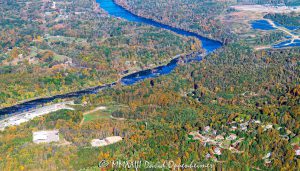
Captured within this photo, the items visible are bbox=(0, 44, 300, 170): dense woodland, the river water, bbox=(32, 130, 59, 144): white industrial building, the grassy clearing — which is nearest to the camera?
bbox=(0, 44, 300, 170): dense woodland

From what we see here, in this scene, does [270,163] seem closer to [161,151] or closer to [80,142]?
[161,151]

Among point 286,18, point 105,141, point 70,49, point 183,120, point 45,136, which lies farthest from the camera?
point 286,18

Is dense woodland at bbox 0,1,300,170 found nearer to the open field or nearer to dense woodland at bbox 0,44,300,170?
dense woodland at bbox 0,44,300,170

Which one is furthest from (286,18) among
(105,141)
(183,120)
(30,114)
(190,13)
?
(105,141)

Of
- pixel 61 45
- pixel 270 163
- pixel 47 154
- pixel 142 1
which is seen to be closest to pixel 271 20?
pixel 142 1

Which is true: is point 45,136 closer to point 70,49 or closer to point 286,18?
point 70,49

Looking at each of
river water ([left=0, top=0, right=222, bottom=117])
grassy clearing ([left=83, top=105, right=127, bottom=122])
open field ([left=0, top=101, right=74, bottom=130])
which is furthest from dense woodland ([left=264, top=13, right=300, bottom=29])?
open field ([left=0, top=101, right=74, bottom=130])

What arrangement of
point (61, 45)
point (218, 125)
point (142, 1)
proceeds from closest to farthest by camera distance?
point (218, 125) → point (61, 45) → point (142, 1)

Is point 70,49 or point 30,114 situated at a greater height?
point 70,49
